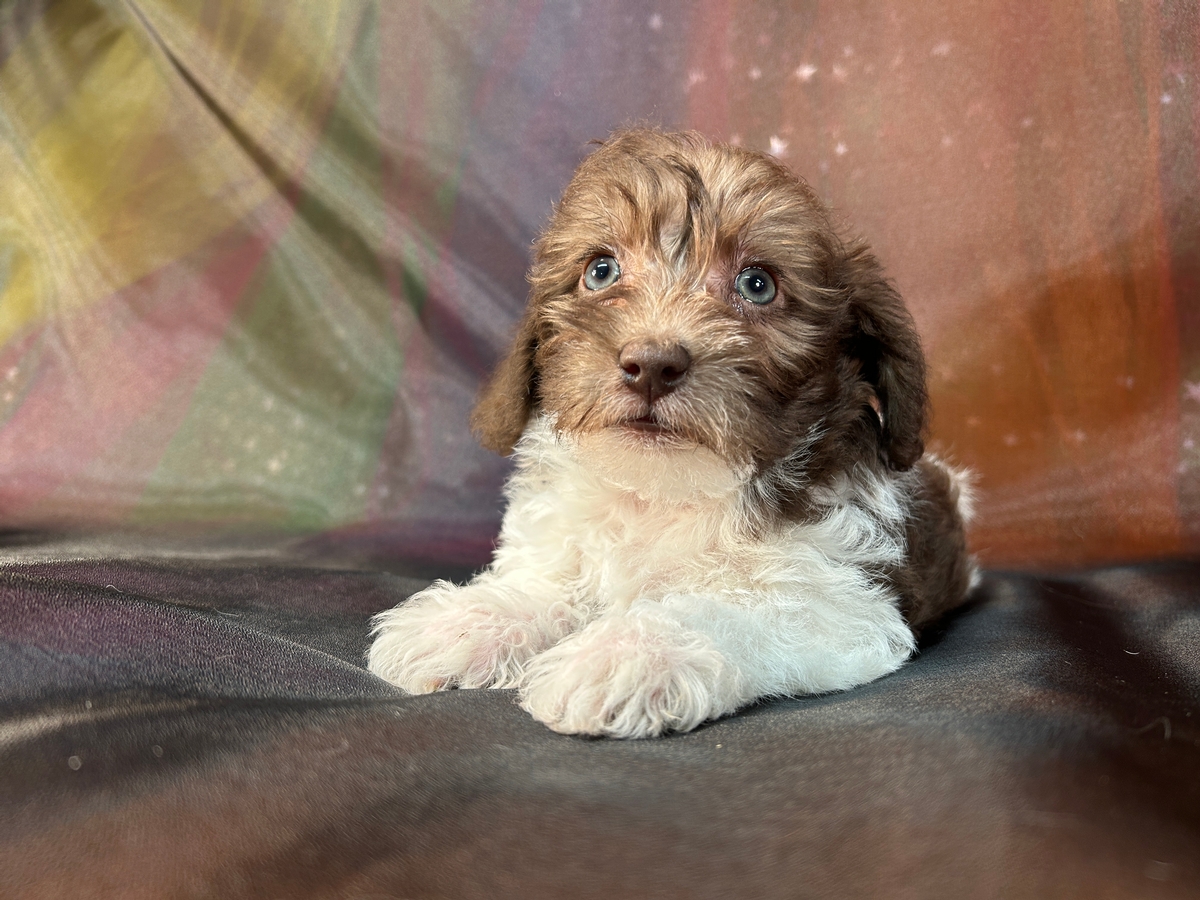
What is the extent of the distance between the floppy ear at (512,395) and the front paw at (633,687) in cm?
109

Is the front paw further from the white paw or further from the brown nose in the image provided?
the brown nose

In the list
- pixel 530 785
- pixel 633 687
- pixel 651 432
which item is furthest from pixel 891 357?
pixel 530 785

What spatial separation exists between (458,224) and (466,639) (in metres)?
2.70

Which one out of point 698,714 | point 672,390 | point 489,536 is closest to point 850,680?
point 698,714

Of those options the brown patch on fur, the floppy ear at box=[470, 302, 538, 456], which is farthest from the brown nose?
the brown patch on fur

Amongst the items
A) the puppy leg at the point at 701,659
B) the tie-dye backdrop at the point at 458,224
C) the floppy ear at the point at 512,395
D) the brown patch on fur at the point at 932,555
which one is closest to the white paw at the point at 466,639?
the puppy leg at the point at 701,659

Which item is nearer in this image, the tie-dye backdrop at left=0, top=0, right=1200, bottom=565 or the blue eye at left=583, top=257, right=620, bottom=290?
the blue eye at left=583, top=257, right=620, bottom=290

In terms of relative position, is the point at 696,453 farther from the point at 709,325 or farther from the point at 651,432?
the point at 709,325

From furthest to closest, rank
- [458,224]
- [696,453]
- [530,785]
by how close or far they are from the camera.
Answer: [458,224], [696,453], [530,785]

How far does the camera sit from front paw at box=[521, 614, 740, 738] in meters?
2.47

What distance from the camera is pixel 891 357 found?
3344mm

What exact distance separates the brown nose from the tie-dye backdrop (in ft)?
7.59

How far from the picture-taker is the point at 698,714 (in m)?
2.52

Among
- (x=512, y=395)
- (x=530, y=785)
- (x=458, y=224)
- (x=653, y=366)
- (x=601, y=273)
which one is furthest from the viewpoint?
(x=458, y=224)
